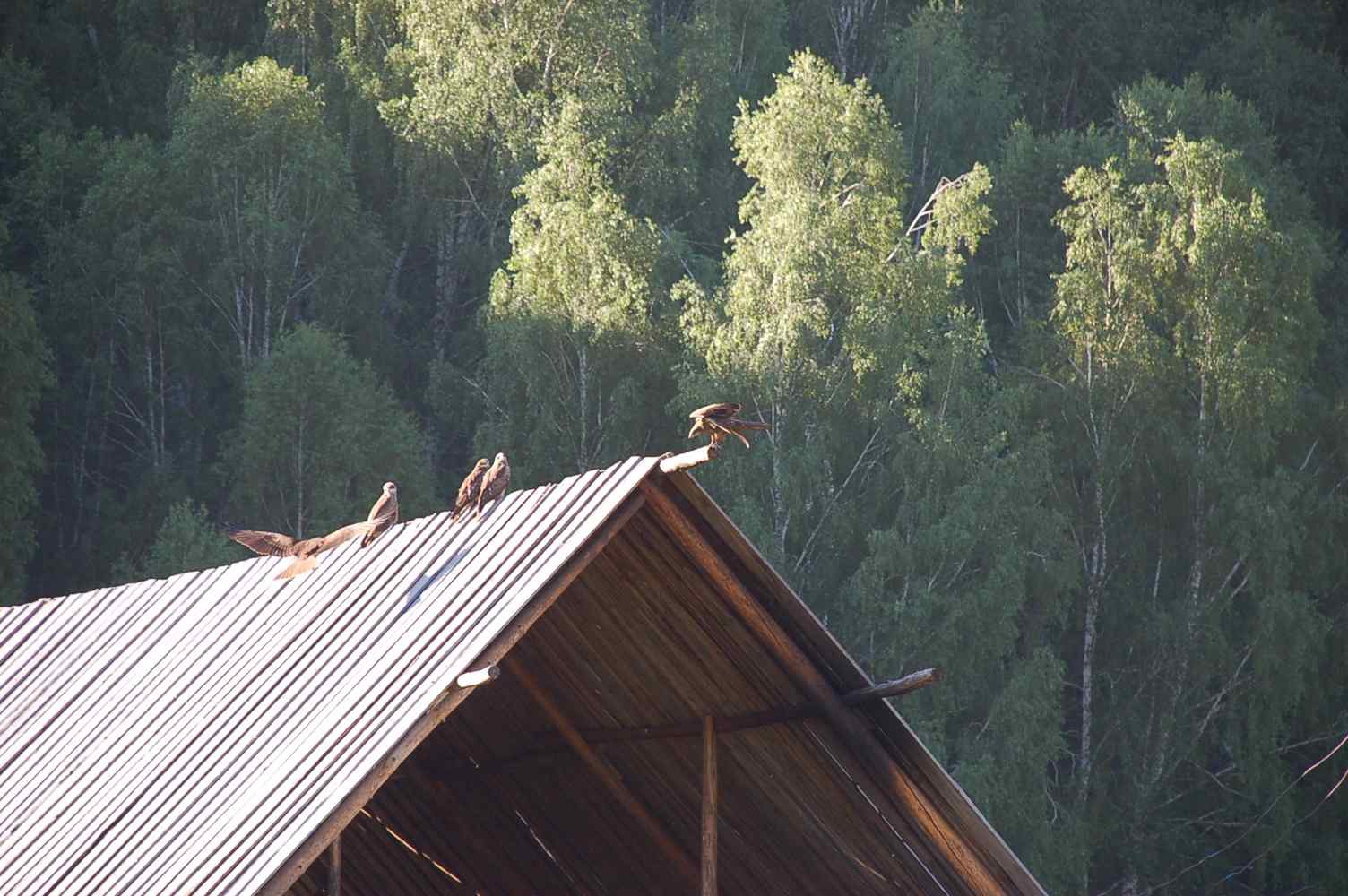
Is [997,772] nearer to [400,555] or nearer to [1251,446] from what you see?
[1251,446]

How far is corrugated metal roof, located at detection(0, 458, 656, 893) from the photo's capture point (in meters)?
9.21

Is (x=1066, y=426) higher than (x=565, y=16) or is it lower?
lower

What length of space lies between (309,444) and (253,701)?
31132mm

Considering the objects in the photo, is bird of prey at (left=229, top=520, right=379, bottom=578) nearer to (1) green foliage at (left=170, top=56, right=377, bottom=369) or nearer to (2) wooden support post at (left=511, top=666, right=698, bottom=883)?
(2) wooden support post at (left=511, top=666, right=698, bottom=883)

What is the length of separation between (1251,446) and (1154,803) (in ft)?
20.5

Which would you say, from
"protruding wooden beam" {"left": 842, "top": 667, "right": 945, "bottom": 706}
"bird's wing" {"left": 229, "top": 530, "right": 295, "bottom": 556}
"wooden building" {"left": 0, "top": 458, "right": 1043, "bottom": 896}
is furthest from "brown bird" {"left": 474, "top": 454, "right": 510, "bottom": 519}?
"protruding wooden beam" {"left": 842, "top": 667, "right": 945, "bottom": 706}

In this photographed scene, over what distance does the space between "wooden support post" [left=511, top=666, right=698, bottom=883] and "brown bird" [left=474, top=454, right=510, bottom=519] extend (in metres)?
1.13

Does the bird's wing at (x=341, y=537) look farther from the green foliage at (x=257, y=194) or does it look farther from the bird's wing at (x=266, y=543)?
the green foliage at (x=257, y=194)

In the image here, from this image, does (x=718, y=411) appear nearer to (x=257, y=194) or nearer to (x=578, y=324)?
(x=578, y=324)

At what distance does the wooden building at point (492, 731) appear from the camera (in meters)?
9.39

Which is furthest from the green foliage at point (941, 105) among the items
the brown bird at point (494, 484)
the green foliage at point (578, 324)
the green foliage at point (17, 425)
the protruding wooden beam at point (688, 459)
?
the protruding wooden beam at point (688, 459)

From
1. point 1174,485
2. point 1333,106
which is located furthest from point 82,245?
point 1333,106

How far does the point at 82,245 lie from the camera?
45.7 meters

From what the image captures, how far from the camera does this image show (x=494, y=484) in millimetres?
10562
